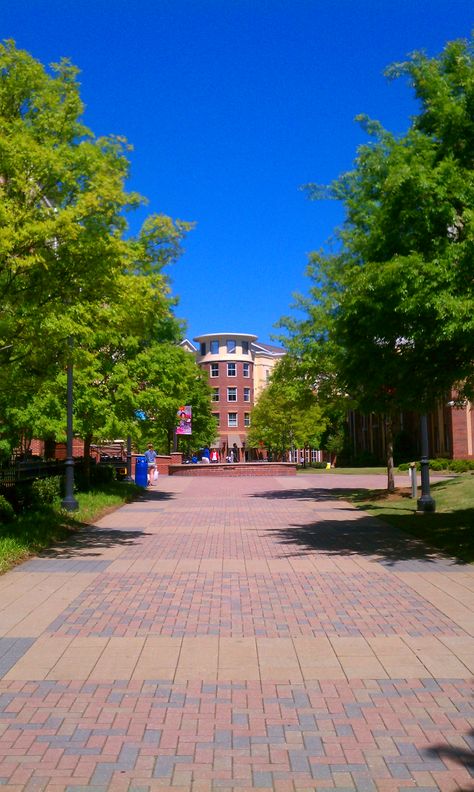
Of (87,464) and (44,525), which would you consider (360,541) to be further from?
(87,464)

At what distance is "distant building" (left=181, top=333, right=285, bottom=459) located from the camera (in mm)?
82750

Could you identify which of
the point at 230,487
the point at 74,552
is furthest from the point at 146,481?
the point at 74,552

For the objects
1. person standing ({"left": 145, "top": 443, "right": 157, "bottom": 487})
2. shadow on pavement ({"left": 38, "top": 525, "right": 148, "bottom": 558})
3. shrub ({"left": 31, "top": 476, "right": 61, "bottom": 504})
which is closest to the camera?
shadow on pavement ({"left": 38, "top": 525, "right": 148, "bottom": 558})

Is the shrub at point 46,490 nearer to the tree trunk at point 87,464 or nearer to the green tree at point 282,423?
the tree trunk at point 87,464

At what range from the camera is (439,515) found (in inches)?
688

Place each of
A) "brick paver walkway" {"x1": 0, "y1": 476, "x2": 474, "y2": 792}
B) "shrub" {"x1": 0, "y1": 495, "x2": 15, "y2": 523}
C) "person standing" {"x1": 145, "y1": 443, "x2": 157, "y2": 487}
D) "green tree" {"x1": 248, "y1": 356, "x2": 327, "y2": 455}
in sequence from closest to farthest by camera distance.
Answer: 1. "brick paver walkway" {"x1": 0, "y1": 476, "x2": 474, "y2": 792}
2. "shrub" {"x1": 0, "y1": 495, "x2": 15, "y2": 523}
3. "person standing" {"x1": 145, "y1": 443, "x2": 157, "y2": 487}
4. "green tree" {"x1": 248, "y1": 356, "x2": 327, "y2": 455}

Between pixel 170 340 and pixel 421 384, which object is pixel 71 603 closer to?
pixel 421 384

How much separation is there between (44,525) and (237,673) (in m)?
9.18

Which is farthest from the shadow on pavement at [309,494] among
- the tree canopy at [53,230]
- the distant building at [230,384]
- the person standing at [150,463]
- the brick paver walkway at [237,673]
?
the distant building at [230,384]

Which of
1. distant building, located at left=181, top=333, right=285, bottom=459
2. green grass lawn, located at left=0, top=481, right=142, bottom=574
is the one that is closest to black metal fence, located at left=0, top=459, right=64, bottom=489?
green grass lawn, located at left=0, top=481, right=142, bottom=574

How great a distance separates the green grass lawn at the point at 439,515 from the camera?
1315 cm

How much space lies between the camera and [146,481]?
3183cm

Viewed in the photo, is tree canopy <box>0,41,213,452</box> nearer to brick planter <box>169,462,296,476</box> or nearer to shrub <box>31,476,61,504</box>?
shrub <box>31,476,61,504</box>

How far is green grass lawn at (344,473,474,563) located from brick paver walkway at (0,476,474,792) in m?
→ 1.14
